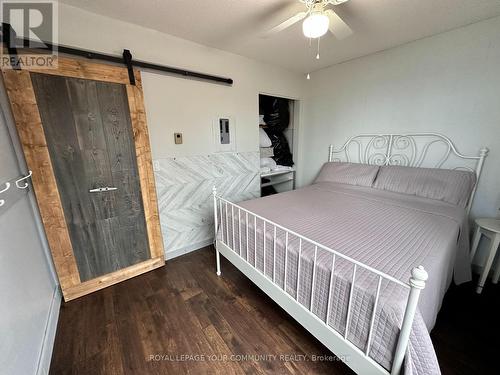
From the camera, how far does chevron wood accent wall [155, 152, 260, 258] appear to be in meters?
2.22

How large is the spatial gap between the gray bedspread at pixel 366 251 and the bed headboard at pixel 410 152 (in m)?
0.54

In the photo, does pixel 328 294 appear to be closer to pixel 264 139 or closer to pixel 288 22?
pixel 288 22

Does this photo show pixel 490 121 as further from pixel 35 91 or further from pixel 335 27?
pixel 35 91

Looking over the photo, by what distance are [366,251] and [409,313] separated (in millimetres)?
465

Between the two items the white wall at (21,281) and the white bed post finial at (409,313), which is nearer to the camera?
the white bed post finial at (409,313)

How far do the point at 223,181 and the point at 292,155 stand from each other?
157 cm

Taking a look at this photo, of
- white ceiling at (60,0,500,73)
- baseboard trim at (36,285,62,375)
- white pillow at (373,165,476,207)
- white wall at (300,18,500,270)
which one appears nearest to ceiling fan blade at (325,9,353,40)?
white ceiling at (60,0,500,73)

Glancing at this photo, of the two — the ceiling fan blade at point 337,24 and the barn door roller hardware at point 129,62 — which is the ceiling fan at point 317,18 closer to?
the ceiling fan blade at point 337,24

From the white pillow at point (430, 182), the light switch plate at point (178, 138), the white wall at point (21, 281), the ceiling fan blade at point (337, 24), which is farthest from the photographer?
the light switch plate at point (178, 138)

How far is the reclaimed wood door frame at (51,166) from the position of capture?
142 cm

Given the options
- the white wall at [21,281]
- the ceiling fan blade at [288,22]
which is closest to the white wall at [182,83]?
the white wall at [21,281]

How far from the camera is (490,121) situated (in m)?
1.83

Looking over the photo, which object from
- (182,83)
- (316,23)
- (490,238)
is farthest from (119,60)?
(490,238)

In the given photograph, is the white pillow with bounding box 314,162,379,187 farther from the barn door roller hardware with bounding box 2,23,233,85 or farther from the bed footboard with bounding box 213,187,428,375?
the barn door roller hardware with bounding box 2,23,233,85
